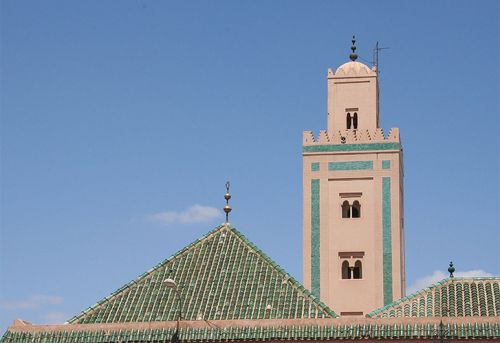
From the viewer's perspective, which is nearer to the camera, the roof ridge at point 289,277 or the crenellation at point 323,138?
the roof ridge at point 289,277

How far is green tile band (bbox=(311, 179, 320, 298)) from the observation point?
127ft

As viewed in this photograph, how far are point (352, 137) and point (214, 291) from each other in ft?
57.6

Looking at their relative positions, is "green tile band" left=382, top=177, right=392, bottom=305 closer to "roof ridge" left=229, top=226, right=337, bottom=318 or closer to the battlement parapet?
the battlement parapet

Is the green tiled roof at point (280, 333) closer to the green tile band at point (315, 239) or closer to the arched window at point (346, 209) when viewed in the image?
the green tile band at point (315, 239)

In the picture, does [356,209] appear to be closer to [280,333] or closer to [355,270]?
[355,270]

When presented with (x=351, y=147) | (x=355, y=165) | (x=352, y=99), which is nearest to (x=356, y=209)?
(x=355, y=165)

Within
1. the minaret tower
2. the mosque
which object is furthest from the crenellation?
the mosque

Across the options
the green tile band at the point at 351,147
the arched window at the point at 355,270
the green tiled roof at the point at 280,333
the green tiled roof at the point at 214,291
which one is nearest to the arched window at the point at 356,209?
the arched window at the point at 355,270

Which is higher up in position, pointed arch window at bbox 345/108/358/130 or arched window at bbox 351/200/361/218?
pointed arch window at bbox 345/108/358/130

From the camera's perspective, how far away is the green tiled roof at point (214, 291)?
22.5 metres

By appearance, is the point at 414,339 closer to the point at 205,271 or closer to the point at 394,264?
the point at 205,271

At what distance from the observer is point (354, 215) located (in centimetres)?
3975

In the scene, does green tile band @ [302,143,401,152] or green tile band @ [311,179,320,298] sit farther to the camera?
green tile band @ [302,143,401,152]

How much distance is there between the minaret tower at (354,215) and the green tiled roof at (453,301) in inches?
585
